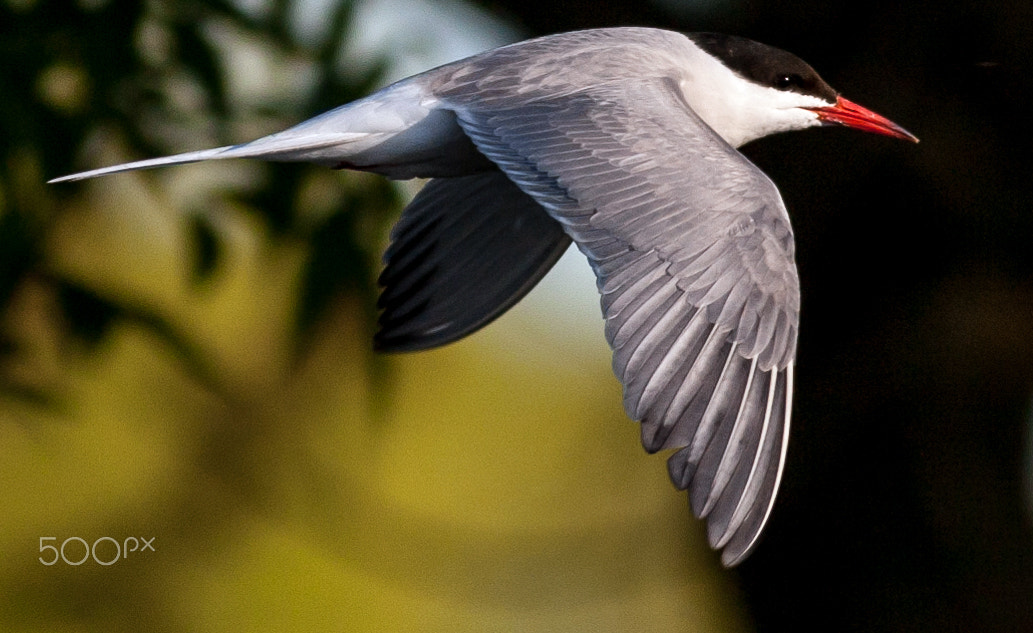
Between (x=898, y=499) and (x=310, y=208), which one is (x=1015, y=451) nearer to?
(x=898, y=499)

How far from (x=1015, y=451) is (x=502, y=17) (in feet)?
7.48

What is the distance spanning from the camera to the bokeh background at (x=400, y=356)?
9.69 ft

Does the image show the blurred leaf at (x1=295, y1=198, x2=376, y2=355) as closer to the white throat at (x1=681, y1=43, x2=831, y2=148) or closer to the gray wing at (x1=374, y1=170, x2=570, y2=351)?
the gray wing at (x1=374, y1=170, x2=570, y2=351)

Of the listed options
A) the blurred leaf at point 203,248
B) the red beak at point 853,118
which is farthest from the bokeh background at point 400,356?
the red beak at point 853,118

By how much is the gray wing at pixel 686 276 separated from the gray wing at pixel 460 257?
0.68 meters

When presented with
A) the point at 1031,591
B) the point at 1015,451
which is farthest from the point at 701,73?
the point at 1031,591

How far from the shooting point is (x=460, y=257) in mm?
3436

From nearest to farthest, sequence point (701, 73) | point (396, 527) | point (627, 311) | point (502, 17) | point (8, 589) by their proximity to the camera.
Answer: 1. point (627, 311)
2. point (701, 73)
3. point (502, 17)
4. point (396, 527)
5. point (8, 589)

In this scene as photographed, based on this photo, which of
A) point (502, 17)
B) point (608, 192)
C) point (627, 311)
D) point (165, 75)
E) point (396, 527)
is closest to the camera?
point (627, 311)

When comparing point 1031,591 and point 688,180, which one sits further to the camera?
point 1031,591

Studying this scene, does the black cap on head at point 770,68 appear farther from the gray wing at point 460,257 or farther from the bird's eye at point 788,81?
the gray wing at point 460,257

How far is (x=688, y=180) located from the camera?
2545 mm

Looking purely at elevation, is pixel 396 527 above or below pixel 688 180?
below

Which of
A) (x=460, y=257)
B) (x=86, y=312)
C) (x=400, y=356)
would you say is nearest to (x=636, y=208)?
(x=460, y=257)
